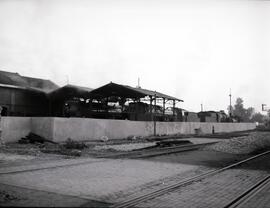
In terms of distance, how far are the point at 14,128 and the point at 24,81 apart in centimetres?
1776

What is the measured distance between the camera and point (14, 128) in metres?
21.8

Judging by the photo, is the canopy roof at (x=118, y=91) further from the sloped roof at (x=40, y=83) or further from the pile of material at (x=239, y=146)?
the pile of material at (x=239, y=146)

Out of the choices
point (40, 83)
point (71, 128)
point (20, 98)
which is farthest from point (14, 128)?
point (40, 83)

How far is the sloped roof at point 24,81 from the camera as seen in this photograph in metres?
34.5

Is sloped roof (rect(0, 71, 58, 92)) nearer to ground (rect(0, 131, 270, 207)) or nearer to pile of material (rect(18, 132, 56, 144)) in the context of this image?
pile of material (rect(18, 132, 56, 144))

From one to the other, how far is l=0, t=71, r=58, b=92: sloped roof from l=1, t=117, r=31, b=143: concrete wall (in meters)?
11.9

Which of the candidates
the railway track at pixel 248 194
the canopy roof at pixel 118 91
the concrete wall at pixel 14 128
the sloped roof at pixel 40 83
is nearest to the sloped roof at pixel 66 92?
the canopy roof at pixel 118 91

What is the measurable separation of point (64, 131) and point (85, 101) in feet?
51.5

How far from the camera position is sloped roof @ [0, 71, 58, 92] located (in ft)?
113

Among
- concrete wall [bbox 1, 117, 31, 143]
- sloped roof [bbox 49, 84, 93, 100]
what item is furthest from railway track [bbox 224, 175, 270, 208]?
sloped roof [bbox 49, 84, 93, 100]

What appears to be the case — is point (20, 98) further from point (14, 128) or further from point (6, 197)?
point (6, 197)

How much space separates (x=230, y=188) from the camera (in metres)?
7.69

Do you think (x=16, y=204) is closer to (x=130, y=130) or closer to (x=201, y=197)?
(x=201, y=197)

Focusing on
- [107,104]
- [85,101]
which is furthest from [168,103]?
[85,101]
